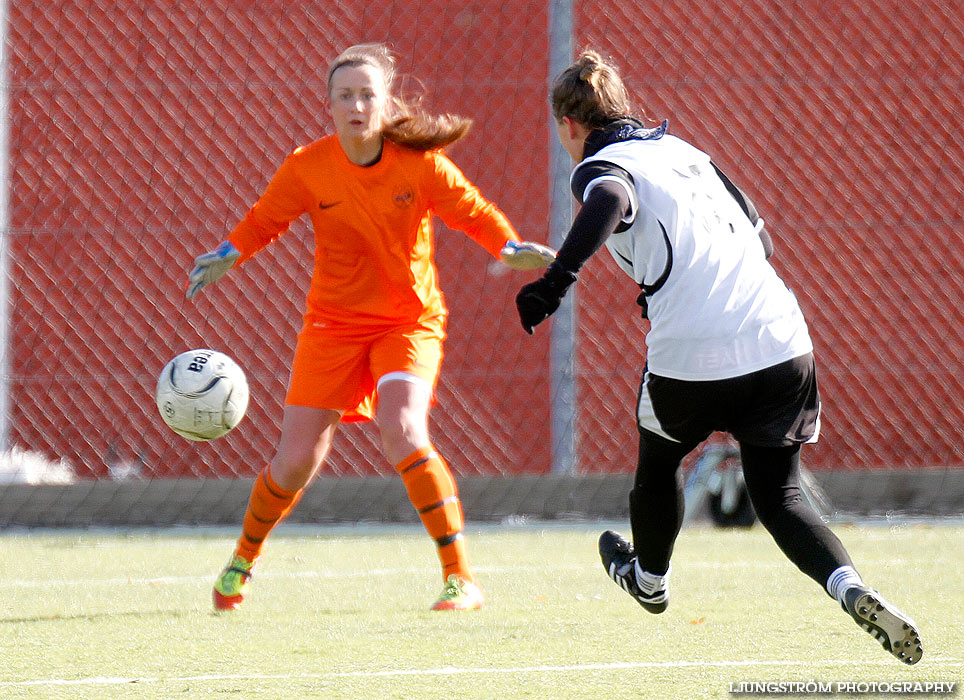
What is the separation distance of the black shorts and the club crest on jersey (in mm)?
1566

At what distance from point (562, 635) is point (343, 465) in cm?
536

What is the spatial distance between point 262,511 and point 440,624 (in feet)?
2.81

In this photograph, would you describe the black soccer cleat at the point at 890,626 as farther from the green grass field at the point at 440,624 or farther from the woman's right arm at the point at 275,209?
the woman's right arm at the point at 275,209

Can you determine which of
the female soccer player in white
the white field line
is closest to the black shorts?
the female soccer player in white

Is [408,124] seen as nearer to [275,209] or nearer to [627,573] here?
[275,209]

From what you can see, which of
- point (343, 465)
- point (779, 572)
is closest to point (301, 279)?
point (343, 465)

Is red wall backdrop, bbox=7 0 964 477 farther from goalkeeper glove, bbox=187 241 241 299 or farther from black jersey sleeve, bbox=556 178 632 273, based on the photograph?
black jersey sleeve, bbox=556 178 632 273

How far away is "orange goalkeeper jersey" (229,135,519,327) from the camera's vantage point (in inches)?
187

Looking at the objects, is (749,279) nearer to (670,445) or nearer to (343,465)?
(670,445)

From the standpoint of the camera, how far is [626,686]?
10.3 ft

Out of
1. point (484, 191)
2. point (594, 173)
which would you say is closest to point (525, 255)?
point (594, 173)

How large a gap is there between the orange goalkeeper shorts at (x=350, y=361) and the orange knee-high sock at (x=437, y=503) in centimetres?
27

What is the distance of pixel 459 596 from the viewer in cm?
455

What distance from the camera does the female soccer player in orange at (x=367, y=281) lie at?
15.2 ft
